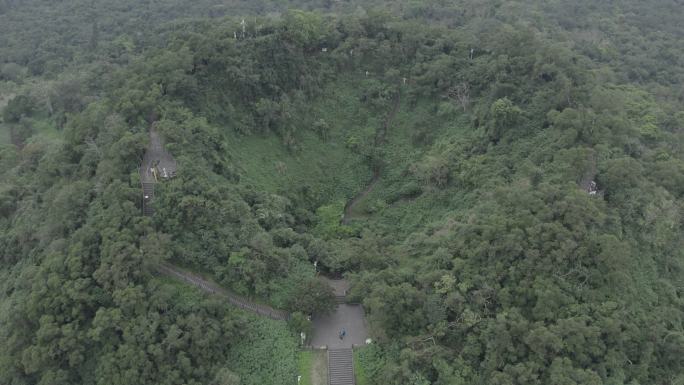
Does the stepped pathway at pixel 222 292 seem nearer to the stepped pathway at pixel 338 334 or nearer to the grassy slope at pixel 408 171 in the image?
the stepped pathway at pixel 338 334

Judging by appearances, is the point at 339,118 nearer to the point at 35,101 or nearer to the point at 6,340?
the point at 6,340

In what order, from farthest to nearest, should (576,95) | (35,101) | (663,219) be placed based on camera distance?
(35,101) → (576,95) → (663,219)

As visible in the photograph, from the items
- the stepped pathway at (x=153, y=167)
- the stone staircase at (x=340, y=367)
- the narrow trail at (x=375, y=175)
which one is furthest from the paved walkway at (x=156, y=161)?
the stone staircase at (x=340, y=367)

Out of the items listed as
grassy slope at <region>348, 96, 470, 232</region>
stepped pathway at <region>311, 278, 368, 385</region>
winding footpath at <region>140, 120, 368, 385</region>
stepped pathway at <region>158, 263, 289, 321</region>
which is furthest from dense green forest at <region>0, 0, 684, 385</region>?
stepped pathway at <region>311, 278, 368, 385</region>

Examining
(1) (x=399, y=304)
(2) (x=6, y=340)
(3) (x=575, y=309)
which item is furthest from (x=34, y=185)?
(3) (x=575, y=309)

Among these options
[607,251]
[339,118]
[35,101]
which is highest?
[607,251]

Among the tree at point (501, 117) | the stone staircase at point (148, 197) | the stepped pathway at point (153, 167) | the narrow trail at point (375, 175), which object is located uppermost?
the tree at point (501, 117)

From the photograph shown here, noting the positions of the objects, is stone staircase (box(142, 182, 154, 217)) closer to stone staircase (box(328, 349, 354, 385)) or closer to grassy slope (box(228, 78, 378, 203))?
grassy slope (box(228, 78, 378, 203))
